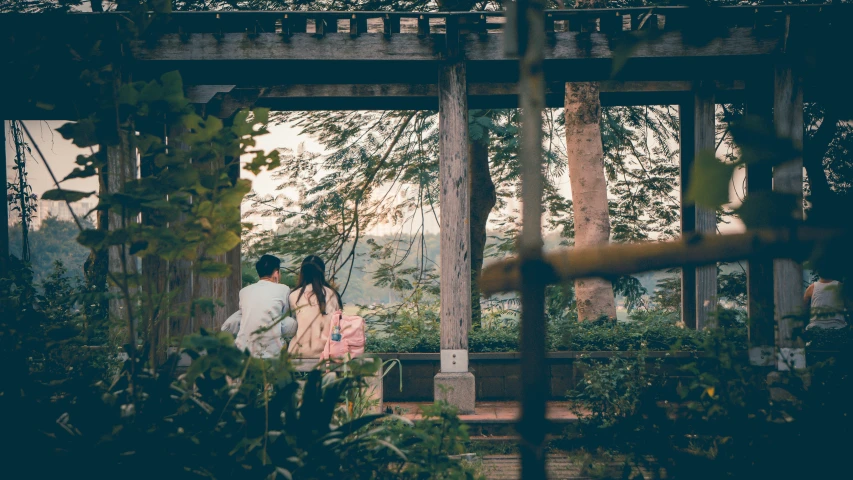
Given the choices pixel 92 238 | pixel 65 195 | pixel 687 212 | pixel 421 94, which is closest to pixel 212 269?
pixel 92 238

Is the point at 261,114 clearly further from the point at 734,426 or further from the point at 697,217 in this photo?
the point at 697,217

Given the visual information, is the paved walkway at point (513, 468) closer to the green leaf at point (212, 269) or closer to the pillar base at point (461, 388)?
the pillar base at point (461, 388)

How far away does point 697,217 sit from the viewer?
7645mm

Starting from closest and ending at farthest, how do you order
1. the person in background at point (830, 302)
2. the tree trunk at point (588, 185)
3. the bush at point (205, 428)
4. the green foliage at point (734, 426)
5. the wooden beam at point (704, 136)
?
the person in background at point (830, 302)
the green foliage at point (734, 426)
the bush at point (205, 428)
the wooden beam at point (704, 136)
the tree trunk at point (588, 185)

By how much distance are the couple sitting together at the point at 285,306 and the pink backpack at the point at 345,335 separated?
0.03 metres

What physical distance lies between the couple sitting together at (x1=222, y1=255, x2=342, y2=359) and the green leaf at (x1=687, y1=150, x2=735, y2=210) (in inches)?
173

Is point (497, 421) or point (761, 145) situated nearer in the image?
point (761, 145)

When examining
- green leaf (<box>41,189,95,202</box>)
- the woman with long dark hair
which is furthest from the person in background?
the woman with long dark hair

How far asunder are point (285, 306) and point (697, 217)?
4.79 metres

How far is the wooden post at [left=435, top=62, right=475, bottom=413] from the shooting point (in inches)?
257

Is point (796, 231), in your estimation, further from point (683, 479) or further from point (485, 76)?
point (485, 76)

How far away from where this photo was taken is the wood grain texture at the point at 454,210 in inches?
258

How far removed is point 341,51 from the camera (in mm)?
6496

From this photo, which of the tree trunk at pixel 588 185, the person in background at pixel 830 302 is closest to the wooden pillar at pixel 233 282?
the tree trunk at pixel 588 185
